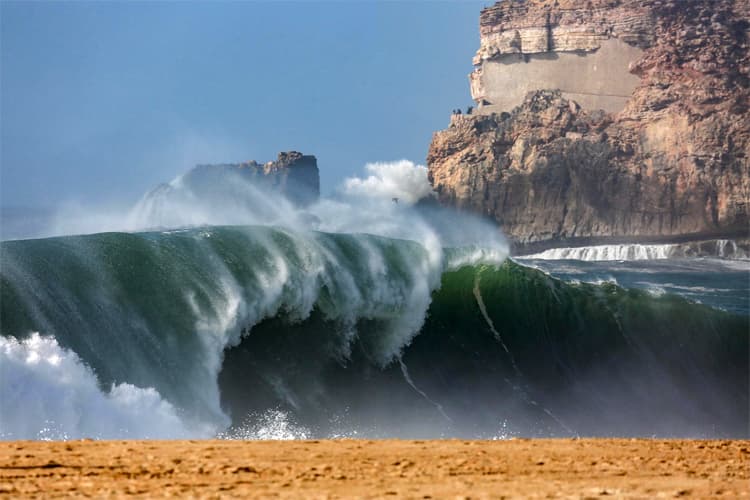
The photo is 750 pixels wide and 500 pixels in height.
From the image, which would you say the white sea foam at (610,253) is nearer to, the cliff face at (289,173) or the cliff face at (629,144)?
the cliff face at (629,144)

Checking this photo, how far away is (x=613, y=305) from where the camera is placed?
73.1ft

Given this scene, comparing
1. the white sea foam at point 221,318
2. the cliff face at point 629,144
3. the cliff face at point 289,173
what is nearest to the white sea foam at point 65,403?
the white sea foam at point 221,318

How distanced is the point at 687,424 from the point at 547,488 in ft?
36.1

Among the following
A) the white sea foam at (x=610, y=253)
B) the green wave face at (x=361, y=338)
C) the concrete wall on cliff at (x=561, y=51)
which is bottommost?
the white sea foam at (x=610, y=253)

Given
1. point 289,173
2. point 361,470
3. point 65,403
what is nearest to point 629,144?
point 289,173

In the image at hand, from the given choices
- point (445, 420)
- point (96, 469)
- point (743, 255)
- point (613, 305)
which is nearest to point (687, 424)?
point (445, 420)

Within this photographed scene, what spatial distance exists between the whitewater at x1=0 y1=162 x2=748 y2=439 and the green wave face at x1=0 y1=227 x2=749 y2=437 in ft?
0.11

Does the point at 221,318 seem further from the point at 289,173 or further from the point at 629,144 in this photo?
the point at 289,173

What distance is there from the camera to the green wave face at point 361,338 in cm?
1223

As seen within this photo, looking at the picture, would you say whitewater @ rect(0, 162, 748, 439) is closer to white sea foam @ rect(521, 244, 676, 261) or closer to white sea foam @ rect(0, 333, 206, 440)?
white sea foam @ rect(0, 333, 206, 440)

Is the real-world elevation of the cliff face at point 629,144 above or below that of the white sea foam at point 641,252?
above

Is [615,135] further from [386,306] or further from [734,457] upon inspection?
[734,457]

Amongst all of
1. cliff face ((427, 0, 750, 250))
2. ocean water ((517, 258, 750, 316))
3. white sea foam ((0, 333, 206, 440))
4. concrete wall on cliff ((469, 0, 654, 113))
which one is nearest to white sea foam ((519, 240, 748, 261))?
cliff face ((427, 0, 750, 250))

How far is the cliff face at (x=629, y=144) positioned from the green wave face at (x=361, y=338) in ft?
187
